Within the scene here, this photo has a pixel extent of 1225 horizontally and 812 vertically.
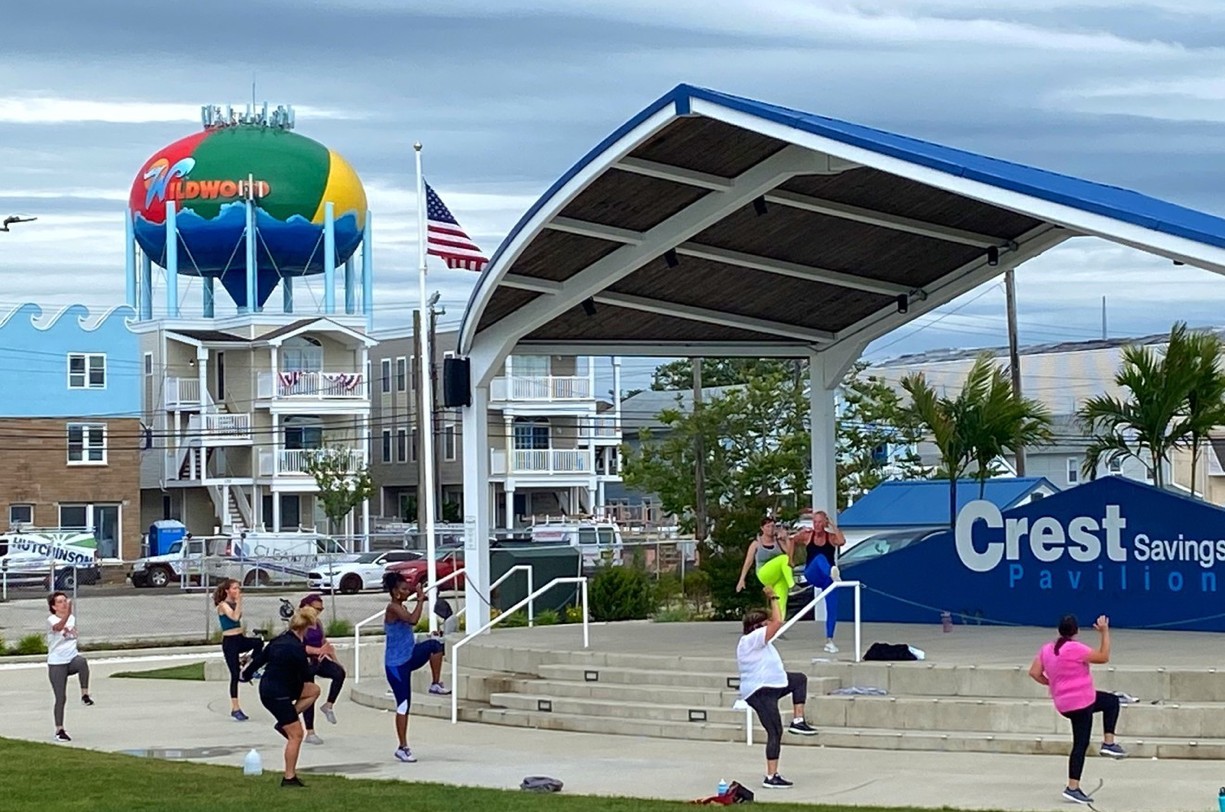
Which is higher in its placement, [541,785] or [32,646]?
[32,646]

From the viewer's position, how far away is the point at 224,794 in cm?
1462

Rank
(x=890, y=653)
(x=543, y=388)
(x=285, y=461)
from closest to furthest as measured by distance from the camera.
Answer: (x=890, y=653)
(x=285, y=461)
(x=543, y=388)

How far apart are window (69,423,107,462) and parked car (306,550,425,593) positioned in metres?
15.7

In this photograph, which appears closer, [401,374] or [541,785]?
[541,785]

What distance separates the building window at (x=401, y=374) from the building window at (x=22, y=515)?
56.0ft

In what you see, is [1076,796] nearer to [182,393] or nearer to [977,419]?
[977,419]

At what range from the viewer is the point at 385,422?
79375 millimetres

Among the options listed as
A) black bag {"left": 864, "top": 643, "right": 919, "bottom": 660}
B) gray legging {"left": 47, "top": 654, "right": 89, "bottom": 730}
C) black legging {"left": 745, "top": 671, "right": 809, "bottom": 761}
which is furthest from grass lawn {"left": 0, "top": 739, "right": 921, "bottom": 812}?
black bag {"left": 864, "top": 643, "right": 919, "bottom": 660}

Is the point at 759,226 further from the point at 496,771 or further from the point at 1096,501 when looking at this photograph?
the point at 496,771

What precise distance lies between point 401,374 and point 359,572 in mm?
24948

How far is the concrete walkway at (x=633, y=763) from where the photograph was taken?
14.3m

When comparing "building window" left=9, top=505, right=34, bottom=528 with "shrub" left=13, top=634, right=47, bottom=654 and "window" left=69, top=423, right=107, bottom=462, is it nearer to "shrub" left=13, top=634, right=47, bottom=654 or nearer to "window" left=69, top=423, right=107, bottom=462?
"window" left=69, top=423, right=107, bottom=462

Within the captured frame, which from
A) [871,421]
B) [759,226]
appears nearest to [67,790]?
[759,226]

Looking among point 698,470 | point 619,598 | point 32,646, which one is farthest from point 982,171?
point 698,470
